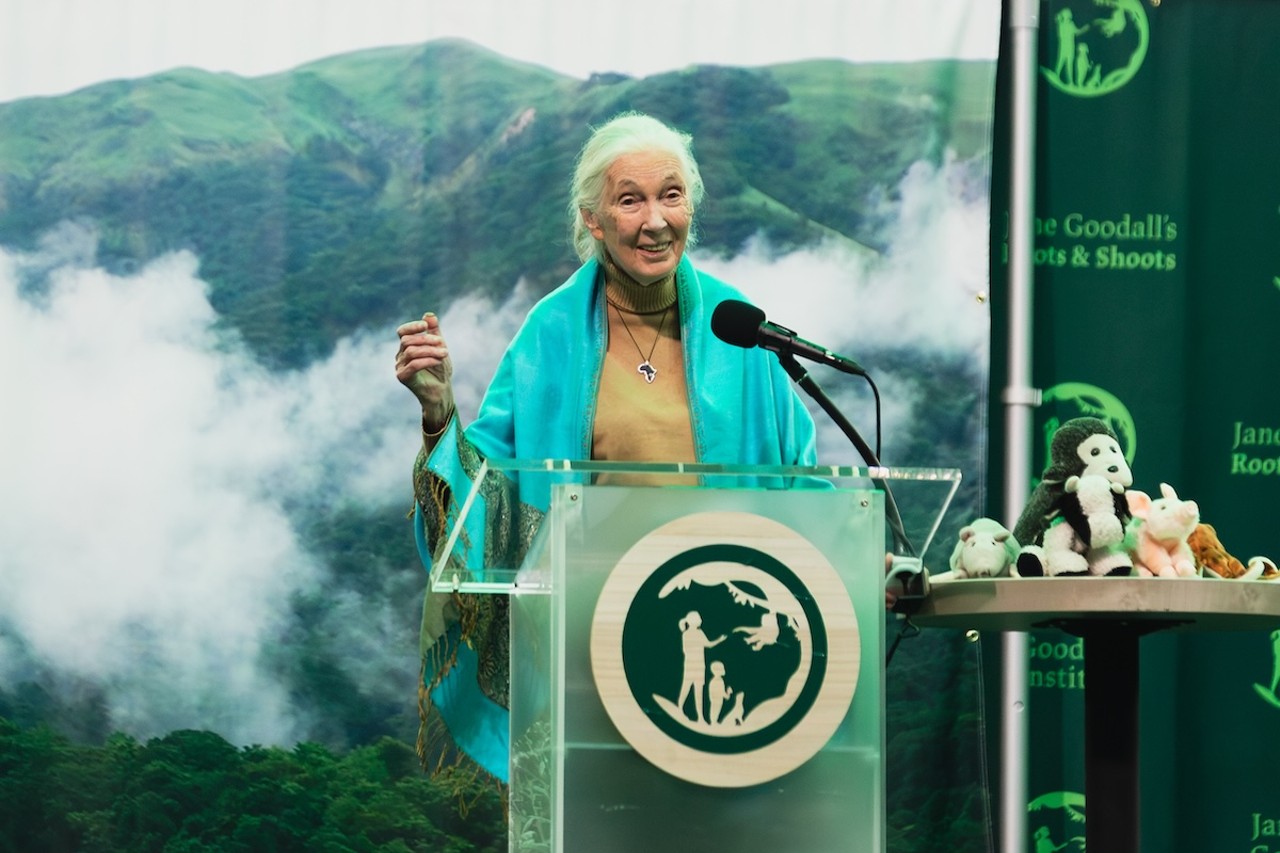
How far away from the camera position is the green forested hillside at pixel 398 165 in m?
4.14

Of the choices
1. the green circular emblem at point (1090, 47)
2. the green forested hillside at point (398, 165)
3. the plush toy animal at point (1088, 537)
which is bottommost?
the plush toy animal at point (1088, 537)

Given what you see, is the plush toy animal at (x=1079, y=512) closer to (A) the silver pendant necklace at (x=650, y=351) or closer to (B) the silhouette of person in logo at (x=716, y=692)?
(B) the silhouette of person in logo at (x=716, y=692)

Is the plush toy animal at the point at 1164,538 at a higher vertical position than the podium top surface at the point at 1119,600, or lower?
higher

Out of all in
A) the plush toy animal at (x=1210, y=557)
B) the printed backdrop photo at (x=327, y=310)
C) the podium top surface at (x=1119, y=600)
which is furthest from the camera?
the printed backdrop photo at (x=327, y=310)

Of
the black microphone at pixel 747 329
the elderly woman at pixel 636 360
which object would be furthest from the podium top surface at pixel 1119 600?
the elderly woman at pixel 636 360

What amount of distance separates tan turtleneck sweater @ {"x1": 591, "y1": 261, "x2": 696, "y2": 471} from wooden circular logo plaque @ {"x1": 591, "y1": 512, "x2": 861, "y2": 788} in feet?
3.43

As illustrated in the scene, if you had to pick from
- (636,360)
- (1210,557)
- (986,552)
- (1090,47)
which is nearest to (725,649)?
(986,552)

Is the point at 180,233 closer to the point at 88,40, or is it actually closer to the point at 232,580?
the point at 88,40

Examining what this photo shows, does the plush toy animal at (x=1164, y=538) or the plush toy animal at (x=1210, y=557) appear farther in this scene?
the plush toy animal at (x=1210, y=557)

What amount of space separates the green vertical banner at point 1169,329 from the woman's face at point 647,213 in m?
1.56

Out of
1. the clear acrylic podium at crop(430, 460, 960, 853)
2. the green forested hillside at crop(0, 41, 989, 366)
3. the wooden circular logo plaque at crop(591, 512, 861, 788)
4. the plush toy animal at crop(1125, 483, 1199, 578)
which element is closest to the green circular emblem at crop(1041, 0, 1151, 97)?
the green forested hillside at crop(0, 41, 989, 366)

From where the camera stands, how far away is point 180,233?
163 inches

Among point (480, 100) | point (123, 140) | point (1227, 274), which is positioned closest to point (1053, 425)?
point (1227, 274)

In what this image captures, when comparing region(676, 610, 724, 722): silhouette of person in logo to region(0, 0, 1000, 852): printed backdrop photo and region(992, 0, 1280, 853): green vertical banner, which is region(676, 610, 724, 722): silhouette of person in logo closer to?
region(0, 0, 1000, 852): printed backdrop photo
